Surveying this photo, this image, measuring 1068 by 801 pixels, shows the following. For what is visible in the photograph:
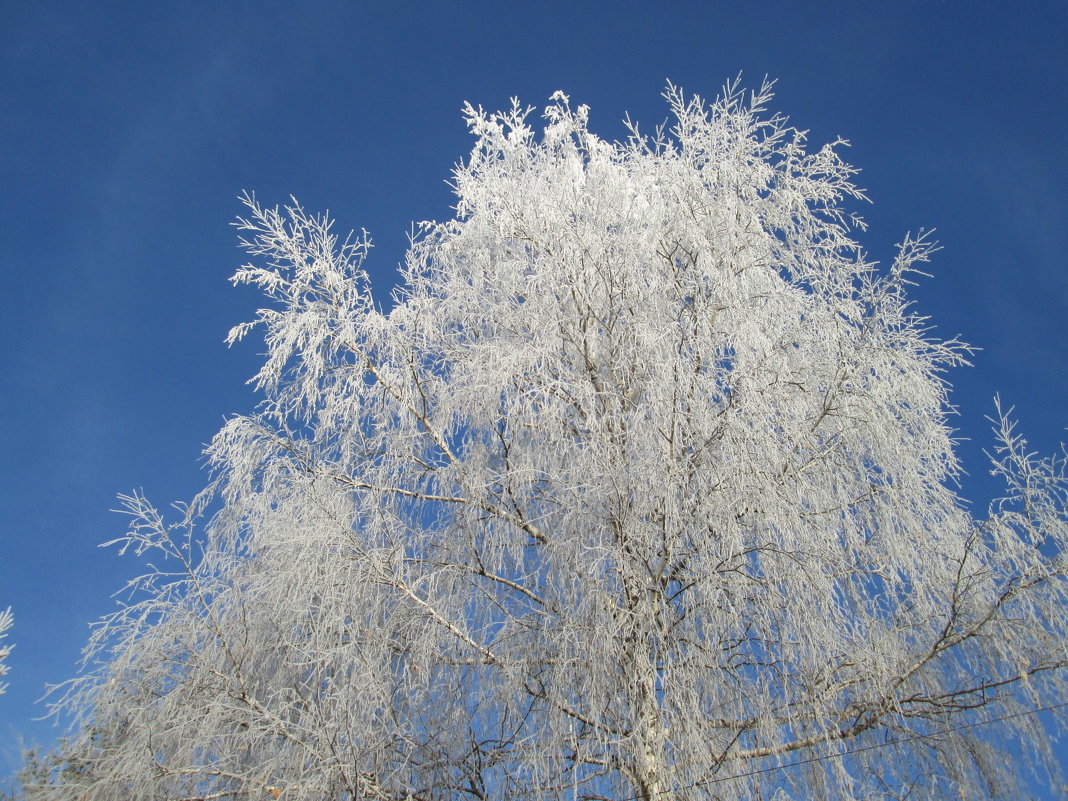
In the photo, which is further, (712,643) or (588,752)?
(712,643)

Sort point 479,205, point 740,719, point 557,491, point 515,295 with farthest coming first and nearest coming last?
point 479,205, point 515,295, point 557,491, point 740,719

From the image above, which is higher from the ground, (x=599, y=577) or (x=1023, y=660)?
(x=599, y=577)

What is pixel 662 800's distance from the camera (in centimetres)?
283

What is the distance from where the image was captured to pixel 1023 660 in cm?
312

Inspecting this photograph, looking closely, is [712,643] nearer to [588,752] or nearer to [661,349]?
[588,752]

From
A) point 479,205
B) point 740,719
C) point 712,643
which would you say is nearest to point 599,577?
point 712,643

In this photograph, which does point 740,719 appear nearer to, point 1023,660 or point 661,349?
point 1023,660

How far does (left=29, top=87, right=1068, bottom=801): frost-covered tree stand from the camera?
9.68 ft

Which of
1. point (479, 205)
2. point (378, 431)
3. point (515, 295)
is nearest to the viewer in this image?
point (378, 431)

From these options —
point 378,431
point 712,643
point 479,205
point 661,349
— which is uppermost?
point 479,205

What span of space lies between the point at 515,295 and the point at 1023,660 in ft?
10.7

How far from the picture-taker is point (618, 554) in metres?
3.05

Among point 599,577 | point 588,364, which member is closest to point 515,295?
point 588,364

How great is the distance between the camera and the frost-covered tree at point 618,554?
2.95 meters
